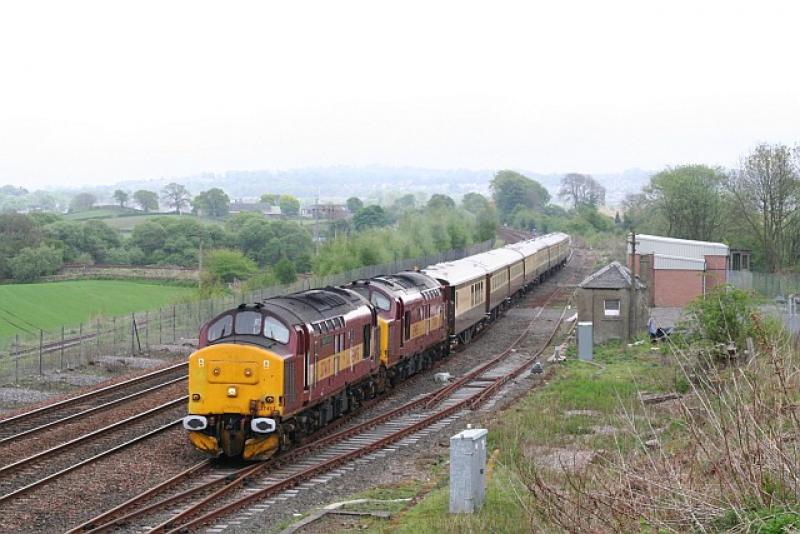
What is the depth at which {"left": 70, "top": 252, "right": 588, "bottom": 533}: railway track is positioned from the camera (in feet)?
54.0

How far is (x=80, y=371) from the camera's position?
3550cm

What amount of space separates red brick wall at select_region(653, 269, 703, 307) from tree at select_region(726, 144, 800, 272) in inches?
575

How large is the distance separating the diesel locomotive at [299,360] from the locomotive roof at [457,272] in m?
5.18

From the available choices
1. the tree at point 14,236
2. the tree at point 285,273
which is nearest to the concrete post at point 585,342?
the tree at point 285,273

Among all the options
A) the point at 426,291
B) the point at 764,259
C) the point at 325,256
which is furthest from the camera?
the point at 325,256

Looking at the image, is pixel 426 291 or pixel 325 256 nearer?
pixel 426 291

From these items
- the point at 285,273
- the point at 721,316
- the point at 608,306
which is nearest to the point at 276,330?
the point at 721,316

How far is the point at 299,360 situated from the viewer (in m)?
21.3

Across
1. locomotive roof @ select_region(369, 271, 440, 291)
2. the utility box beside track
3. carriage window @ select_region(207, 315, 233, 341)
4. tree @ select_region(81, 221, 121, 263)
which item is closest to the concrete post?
locomotive roof @ select_region(369, 271, 440, 291)

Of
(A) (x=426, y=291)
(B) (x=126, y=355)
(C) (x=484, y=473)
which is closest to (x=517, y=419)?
(C) (x=484, y=473)

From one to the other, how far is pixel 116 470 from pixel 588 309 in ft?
88.1

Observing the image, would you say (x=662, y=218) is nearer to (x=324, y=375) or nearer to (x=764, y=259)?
(x=764, y=259)

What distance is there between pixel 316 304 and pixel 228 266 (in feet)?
181

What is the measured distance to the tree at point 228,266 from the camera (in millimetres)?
77500
